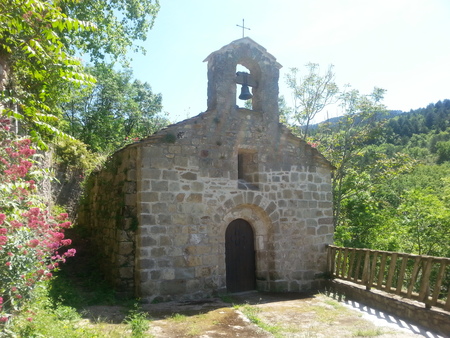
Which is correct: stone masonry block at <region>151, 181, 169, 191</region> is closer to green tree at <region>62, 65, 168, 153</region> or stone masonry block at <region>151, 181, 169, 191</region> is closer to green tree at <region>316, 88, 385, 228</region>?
green tree at <region>316, 88, 385, 228</region>

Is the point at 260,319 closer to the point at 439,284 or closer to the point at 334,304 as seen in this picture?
the point at 334,304

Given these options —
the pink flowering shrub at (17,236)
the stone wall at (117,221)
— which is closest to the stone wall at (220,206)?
the stone wall at (117,221)

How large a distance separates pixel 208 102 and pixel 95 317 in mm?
5205

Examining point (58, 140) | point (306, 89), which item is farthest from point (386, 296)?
point (58, 140)

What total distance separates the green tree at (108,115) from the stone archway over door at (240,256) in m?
13.3

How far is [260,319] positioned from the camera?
21.0 feet

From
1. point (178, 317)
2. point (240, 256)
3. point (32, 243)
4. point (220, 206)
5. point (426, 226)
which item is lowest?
point (178, 317)

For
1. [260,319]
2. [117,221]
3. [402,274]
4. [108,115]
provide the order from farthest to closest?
[108,115], [117,221], [402,274], [260,319]

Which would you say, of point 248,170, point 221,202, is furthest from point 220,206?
point 248,170

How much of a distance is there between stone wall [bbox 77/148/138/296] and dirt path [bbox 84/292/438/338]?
98 centimetres

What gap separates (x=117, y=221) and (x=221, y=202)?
231 centimetres

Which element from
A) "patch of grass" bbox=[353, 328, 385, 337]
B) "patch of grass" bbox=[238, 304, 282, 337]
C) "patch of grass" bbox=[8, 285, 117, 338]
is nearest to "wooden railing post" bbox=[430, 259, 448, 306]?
"patch of grass" bbox=[353, 328, 385, 337]

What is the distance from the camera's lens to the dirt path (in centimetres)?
572

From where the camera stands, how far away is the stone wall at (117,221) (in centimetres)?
759
